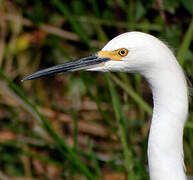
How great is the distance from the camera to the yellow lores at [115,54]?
74.4 inches

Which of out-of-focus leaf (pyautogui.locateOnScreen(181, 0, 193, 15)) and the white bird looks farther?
out-of-focus leaf (pyautogui.locateOnScreen(181, 0, 193, 15))

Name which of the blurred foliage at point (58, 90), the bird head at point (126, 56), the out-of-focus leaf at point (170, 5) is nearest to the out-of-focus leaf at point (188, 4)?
the out-of-focus leaf at point (170, 5)

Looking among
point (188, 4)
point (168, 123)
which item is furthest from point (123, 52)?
point (188, 4)

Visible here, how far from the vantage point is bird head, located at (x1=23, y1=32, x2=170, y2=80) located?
182 centimetres

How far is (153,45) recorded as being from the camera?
1.81 m

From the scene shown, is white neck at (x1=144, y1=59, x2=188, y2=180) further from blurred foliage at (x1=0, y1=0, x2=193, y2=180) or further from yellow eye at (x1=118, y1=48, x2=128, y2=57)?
blurred foliage at (x1=0, y1=0, x2=193, y2=180)

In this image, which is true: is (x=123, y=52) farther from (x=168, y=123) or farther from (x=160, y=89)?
(x=168, y=123)

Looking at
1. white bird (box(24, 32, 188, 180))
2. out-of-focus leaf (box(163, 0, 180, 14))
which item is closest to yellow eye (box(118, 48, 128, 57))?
white bird (box(24, 32, 188, 180))

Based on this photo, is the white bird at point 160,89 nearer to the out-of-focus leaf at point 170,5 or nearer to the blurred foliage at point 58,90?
the out-of-focus leaf at point 170,5

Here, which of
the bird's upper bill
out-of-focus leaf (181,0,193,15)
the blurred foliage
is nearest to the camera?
the bird's upper bill

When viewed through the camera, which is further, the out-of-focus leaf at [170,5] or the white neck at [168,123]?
the out-of-focus leaf at [170,5]

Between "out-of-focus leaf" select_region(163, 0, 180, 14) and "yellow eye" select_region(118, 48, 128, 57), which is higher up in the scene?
"out-of-focus leaf" select_region(163, 0, 180, 14)

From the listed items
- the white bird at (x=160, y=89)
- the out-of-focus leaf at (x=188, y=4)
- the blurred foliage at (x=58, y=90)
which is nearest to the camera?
the white bird at (x=160, y=89)

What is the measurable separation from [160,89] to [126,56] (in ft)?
0.61
